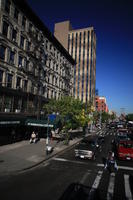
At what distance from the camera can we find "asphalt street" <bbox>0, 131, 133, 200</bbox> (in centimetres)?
866

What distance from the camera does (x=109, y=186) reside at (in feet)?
33.1

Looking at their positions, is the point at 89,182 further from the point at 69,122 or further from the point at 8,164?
the point at 69,122

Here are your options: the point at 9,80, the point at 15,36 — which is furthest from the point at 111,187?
the point at 15,36

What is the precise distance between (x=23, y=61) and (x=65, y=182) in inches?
827

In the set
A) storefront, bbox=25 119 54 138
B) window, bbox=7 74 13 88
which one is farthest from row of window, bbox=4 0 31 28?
storefront, bbox=25 119 54 138

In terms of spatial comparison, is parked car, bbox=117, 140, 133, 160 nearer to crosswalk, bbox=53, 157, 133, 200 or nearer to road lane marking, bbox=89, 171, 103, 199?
crosswalk, bbox=53, 157, 133, 200

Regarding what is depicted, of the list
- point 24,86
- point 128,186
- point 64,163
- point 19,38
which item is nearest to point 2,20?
point 19,38

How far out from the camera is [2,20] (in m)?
21.2

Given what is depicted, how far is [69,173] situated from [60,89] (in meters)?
30.9

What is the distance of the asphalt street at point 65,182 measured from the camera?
28.4 feet

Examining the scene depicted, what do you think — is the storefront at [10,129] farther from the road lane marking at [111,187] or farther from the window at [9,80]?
the road lane marking at [111,187]

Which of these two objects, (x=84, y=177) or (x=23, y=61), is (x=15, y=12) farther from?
(x=84, y=177)

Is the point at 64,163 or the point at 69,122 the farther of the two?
the point at 69,122

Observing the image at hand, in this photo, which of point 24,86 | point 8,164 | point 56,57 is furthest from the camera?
point 56,57
